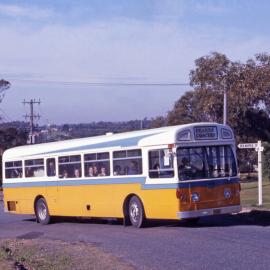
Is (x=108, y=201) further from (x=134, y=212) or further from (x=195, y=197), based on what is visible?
(x=195, y=197)

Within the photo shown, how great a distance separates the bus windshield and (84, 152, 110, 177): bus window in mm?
3170

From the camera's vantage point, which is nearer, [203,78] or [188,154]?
[188,154]

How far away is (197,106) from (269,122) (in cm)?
569

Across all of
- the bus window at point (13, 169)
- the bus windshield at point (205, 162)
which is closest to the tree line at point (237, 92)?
the bus window at point (13, 169)

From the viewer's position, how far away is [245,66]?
1956 inches

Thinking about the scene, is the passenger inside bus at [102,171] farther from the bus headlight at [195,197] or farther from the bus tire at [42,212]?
the bus headlight at [195,197]

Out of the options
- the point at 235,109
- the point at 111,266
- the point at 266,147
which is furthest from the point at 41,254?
the point at 235,109

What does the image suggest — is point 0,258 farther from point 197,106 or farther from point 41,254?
point 197,106

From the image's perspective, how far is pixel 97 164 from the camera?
21234 millimetres

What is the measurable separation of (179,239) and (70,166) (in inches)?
292

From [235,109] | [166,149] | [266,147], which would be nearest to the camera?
[166,149]

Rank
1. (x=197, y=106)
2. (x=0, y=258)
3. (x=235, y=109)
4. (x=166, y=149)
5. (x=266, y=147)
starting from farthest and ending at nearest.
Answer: (x=197, y=106), (x=235, y=109), (x=266, y=147), (x=166, y=149), (x=0, y=258)

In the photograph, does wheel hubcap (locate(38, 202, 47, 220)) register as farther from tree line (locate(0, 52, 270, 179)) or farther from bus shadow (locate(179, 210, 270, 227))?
tree line (locate(0, 52, 270, 179))

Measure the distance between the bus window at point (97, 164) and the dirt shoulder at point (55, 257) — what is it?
452cm
